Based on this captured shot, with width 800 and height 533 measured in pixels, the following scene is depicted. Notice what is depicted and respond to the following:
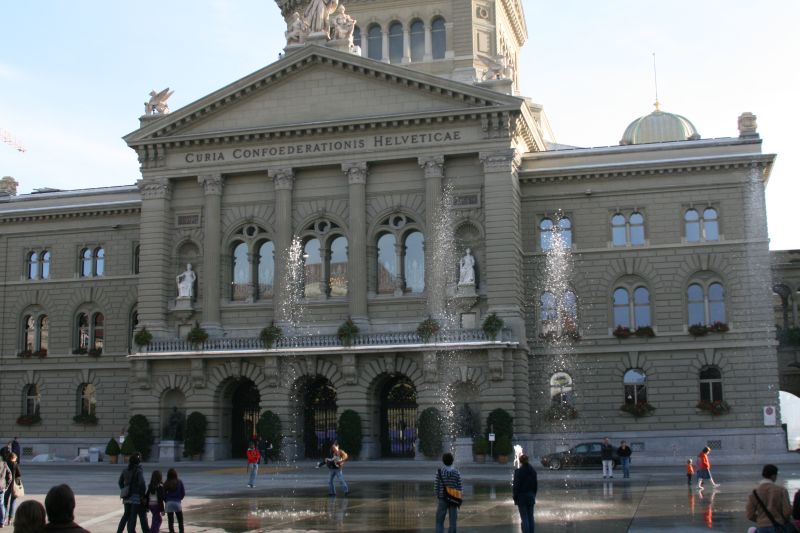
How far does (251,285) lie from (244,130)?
26.7 ft

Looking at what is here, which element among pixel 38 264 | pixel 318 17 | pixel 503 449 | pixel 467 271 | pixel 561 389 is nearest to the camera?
pixel 503 449

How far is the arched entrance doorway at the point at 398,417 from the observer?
165 feet

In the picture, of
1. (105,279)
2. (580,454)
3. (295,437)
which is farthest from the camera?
(105,279)

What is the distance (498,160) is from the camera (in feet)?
162

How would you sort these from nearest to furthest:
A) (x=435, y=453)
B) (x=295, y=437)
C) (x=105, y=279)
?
(x=435, y=453), (x=295, y=437), (x=105, y=279)

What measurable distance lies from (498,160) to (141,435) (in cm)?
2273

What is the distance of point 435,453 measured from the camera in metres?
46.7

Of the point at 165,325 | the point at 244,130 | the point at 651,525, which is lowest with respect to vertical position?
the point at 651,525

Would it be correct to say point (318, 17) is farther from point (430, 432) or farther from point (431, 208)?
point (430, 432)

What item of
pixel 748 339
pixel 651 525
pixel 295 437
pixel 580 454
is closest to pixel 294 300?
pixel 295 437

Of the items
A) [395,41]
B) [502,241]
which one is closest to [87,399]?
[502,241]

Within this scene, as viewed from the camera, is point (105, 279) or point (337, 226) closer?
point (337, 226)

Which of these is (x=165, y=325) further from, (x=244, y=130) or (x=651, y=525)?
(x=651, y=525)

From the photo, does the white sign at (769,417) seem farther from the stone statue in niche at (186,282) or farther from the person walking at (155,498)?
the person walking at (155,498)
